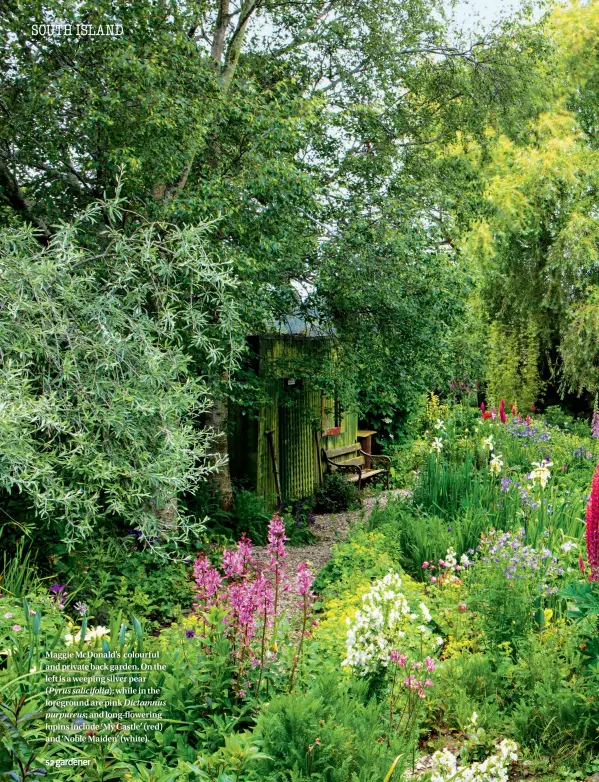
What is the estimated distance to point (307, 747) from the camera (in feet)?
8.39

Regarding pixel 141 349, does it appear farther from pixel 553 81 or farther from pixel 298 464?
pixel 553 81

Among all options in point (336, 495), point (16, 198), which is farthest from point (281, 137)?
point (336, 495)

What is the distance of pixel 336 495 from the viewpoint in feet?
33.5

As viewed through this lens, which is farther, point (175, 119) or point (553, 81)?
point (553, 81)

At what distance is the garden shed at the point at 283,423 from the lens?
8250 mm

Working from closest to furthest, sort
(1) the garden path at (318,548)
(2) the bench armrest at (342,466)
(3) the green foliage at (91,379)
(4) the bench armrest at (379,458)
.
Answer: (3) the green foliage at (91,379) → (1) the garden path at (318,548) → (2) the bench armrest at (342,466) → (4) the bench armrest at (379,458)

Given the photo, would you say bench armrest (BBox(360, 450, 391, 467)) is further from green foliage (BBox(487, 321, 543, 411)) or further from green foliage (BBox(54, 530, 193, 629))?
green foliage (BBox(54, 530, 193, 629))

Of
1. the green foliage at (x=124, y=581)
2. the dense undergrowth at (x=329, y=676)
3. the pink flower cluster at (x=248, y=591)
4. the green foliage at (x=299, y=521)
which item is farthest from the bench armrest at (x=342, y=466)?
the pink flower cluster at (x=248, y=591)

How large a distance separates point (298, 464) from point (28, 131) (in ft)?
18.8

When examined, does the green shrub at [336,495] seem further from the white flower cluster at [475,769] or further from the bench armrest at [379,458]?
the white flower cluster at [475,769]

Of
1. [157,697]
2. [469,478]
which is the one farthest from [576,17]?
[157,697]

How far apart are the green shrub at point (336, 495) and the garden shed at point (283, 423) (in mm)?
201

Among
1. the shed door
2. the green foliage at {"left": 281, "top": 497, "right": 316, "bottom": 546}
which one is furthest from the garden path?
the shed door

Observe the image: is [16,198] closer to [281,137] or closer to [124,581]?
[281,137]
